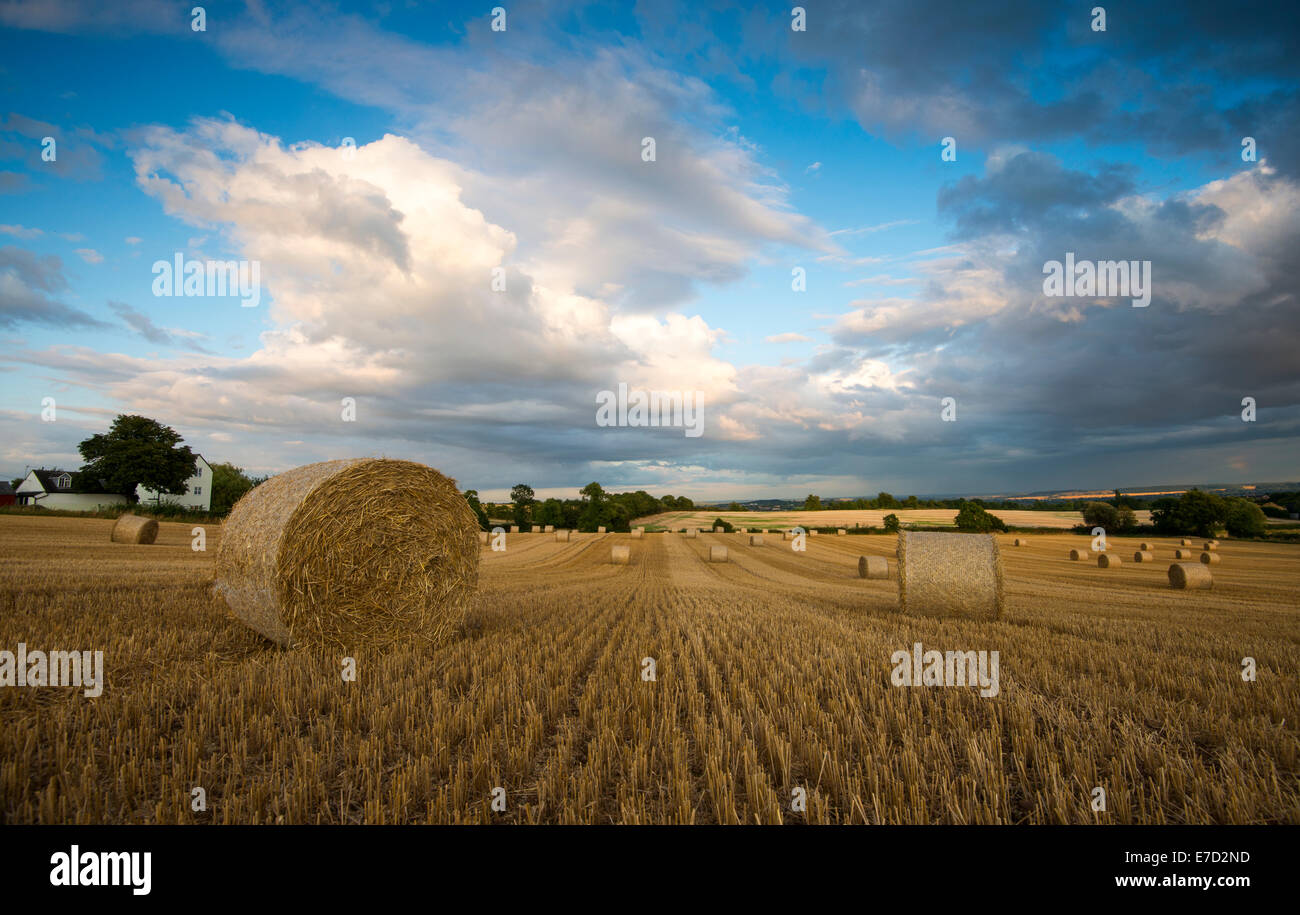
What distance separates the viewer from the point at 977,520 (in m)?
53.6

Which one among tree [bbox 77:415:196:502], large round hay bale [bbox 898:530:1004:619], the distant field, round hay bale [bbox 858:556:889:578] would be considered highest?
tree [bbox 77:415:196:502]

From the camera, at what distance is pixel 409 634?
7238 mm

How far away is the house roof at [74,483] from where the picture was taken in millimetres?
52644

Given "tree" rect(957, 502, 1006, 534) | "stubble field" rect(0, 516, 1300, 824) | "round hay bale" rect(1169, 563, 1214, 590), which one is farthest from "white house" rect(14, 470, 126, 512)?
"tree" rect(957, 502, 1006, 534)

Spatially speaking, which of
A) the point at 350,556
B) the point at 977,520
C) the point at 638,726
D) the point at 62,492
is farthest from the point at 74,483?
the point at 977,520

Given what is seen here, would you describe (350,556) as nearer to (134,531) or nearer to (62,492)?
(134,531)

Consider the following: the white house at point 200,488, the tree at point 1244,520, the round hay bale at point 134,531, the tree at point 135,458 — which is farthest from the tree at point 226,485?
the tree at point 1244,520

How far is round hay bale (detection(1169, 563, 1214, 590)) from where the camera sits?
59.3 feet

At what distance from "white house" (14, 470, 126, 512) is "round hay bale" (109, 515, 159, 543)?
3868cm

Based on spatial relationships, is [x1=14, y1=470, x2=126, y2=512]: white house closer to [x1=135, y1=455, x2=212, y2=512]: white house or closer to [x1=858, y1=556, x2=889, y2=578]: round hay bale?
[x1=135, y1=455, x2=212, y2=512]: white house
